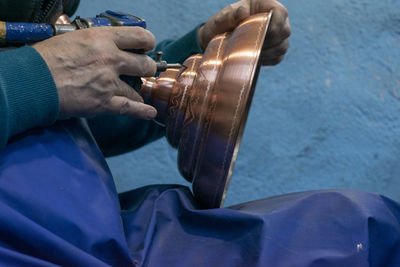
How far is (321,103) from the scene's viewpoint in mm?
1326

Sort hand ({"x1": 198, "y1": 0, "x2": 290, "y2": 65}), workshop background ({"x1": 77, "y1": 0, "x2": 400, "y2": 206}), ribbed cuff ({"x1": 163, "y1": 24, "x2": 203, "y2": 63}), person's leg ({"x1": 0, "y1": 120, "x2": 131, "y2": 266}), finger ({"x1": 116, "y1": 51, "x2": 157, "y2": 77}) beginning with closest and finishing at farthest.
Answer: person's leg ({"x1": 0, "y1": 120, "x2": 131, "y2": 266}) < finger ({"x1": 116, "y1": 51, "x2": 157, "y2": 77}) < hand ({"x1": 198, "y1": 0, "x2": 290, "y2": 65}) < ribbed cuff ({"x1": 163, "y1": 24, "x2": 203, "y2": 63}) < workshop background ({"x1": 77, "y1": 0, "x2": 400, "y2": 206})

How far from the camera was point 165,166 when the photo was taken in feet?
4.40

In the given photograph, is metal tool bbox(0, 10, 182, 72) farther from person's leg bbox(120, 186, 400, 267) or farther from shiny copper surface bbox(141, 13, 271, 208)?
person's leg bbox(120, 186, 400, 267)

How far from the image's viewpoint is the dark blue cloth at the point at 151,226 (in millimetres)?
420

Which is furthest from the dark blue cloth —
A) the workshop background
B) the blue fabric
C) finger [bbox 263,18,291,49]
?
the workshop background

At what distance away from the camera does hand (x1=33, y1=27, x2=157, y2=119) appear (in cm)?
48

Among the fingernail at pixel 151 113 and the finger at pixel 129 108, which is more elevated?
the finger at pixel 129 108

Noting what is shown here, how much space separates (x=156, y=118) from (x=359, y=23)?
0.96m

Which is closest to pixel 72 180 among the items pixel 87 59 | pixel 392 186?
pixel 87 59

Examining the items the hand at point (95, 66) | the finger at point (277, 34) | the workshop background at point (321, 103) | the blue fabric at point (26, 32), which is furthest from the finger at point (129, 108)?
the workshop background at point (321, 103)

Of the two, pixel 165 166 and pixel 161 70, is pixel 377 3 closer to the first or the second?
pixel 165 166

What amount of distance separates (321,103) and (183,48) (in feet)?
2.13

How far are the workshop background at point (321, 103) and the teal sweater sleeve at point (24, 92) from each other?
858 mm

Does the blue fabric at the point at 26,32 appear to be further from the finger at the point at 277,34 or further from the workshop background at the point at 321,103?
the workshop background at the point at 321,103
